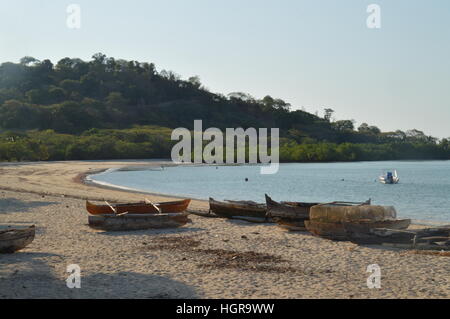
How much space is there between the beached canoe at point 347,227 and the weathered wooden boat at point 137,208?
16.1ft

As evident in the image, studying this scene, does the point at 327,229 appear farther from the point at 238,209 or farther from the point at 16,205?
the point at 16,205

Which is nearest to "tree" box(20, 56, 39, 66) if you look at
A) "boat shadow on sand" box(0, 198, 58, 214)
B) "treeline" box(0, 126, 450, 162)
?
"treeline" box(0, 126, 450, 162)

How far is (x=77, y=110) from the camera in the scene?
105625 millimetres

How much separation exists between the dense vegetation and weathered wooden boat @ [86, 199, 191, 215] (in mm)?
57948

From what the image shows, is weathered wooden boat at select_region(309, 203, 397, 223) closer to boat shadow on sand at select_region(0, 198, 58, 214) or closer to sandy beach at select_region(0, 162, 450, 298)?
sandy beach at select_region(0, 162, 450, 298)

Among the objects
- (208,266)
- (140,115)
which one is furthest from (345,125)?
(208,266)

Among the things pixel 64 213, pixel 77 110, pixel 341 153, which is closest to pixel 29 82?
pixel 77 110

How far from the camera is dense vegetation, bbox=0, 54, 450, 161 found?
89688mm

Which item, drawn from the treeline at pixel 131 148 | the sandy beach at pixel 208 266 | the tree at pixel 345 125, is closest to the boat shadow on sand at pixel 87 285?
the sandy beach at pixel 208 266

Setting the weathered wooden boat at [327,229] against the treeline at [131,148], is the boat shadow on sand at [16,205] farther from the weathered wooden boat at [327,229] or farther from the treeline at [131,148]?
the treeline at [131,148]

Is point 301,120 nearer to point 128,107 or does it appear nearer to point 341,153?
point 341,153

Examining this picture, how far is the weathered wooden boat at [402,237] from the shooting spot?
42.5 ft
